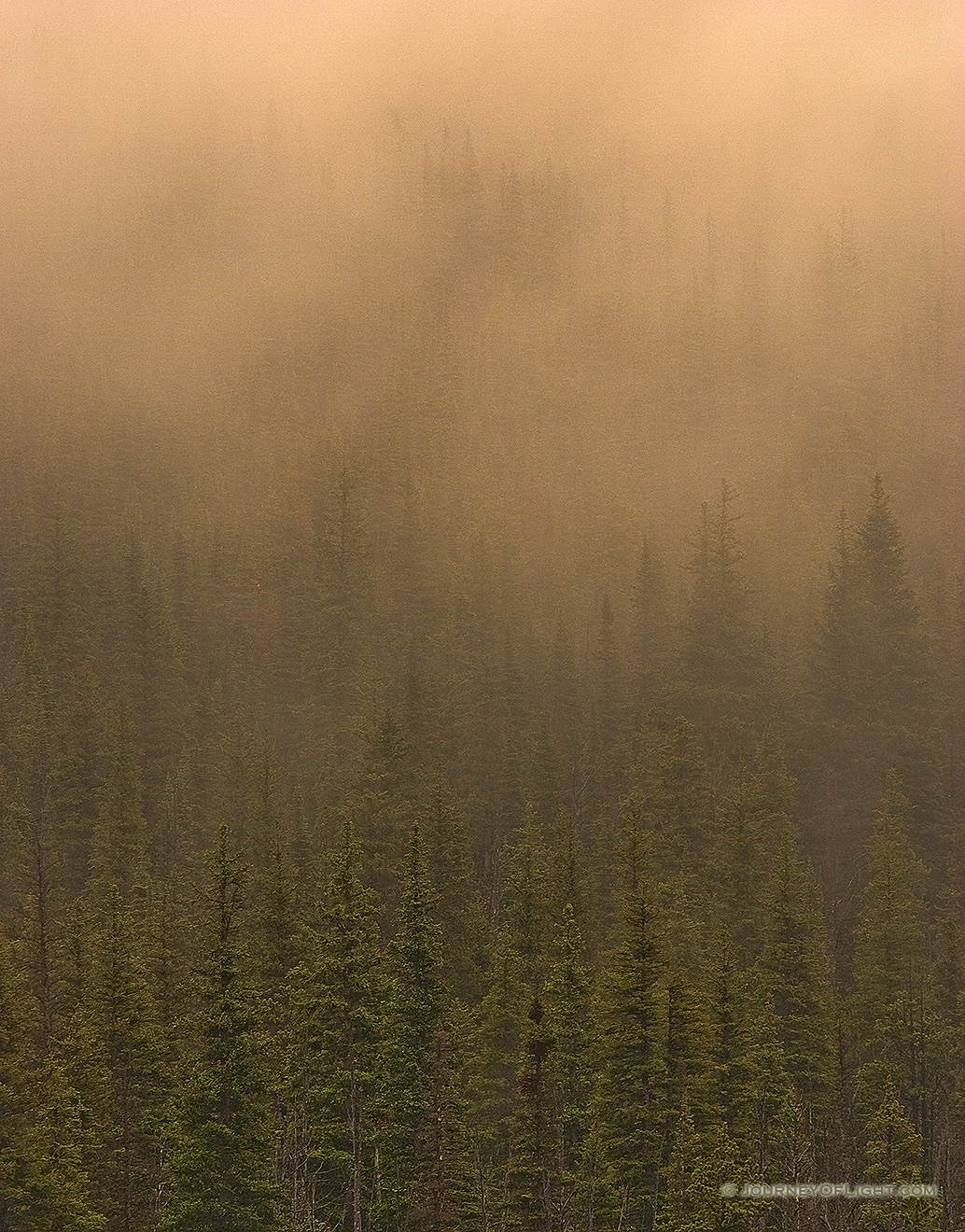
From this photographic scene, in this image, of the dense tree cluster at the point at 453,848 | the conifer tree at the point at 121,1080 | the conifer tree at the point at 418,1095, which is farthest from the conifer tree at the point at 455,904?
the conifer tree at the point at 121,1080

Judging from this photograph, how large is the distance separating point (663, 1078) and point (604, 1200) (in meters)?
3.23

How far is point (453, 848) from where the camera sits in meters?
49.7

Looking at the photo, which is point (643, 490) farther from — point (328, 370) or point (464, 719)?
point (464, 719)

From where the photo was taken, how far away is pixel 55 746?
7162 cm

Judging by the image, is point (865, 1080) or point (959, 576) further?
point (959, 576)

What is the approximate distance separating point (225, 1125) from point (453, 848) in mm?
20826

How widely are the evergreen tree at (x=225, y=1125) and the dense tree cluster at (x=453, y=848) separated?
110 millimetres

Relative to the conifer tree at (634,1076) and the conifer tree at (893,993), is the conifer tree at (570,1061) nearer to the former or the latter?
the conifer tree at (634,1076)

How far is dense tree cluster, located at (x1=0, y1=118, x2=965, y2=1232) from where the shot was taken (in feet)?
104

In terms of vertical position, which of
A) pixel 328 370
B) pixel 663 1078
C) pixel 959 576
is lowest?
pixel 663 1078

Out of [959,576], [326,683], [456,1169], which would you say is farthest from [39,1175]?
[959,576]

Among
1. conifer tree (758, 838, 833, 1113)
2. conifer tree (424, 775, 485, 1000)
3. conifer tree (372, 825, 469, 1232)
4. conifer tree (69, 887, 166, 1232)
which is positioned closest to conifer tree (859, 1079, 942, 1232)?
conifer tree (758, 838, 833, 1113)

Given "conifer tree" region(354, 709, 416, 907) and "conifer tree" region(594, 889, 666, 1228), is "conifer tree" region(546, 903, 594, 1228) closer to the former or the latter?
"conifer tree" region(594, 889, 666, 1228)

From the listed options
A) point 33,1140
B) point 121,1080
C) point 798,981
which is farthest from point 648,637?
point 33,1140
